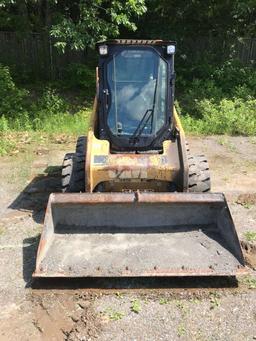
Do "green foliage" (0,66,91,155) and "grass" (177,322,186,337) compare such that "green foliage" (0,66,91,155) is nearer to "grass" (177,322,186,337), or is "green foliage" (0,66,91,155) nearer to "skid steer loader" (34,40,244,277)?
"skid steer loader" (34,40,244,277)

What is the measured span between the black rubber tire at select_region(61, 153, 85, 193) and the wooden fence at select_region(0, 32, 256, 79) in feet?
29.0

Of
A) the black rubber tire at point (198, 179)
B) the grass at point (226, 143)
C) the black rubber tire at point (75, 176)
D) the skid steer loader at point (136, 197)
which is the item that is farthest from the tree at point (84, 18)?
the black rubber tire at point (198, 179)

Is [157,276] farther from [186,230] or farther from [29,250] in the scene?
[29,250]

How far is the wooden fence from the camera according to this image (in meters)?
15.1

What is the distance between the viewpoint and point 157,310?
481cm

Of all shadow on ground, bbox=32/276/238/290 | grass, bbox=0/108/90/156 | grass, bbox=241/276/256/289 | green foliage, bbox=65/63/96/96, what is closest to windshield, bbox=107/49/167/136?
shadow on ground, bbox=32/276/238/290

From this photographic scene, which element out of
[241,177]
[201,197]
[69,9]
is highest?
[69,9]

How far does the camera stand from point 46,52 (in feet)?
49.6

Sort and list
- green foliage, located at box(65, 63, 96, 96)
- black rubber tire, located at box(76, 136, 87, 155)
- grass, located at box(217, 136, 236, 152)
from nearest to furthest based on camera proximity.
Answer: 1. black rubber tire, located at box(76, 136, 87, 155)
2. grass, located at box(217, 136, 236, 152)
3. green foliage, located at box(65, 63, 96, 96)

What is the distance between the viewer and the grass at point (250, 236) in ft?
20.6

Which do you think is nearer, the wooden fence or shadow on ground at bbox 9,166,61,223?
shadow on ground at bbox 9,166,61,223

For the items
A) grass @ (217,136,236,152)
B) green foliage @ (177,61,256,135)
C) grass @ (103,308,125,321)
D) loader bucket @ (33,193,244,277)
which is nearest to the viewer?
grass @ (103,308,125,321)

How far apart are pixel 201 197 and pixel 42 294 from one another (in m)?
2.11

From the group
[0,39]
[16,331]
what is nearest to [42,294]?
[16,331]
